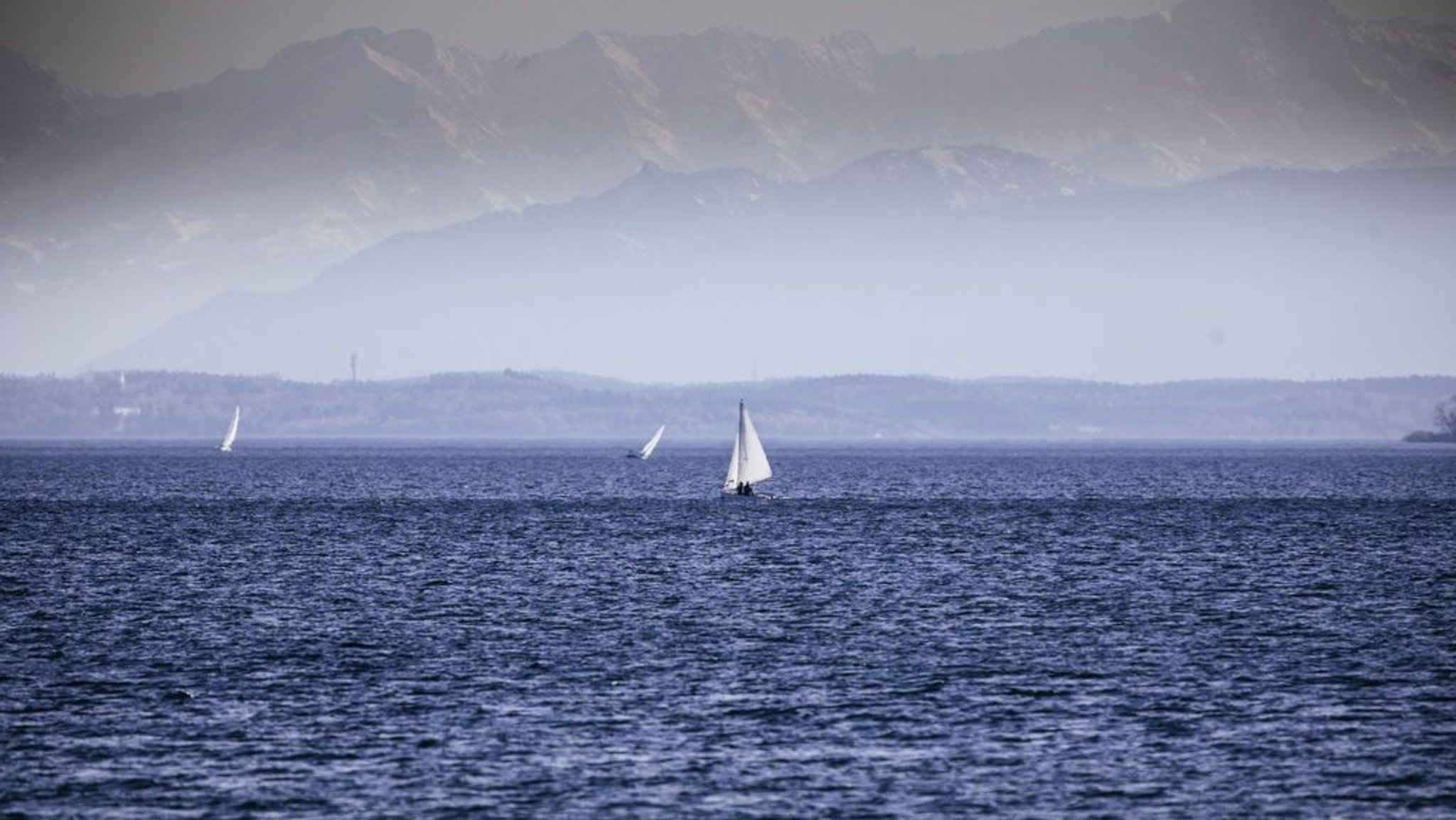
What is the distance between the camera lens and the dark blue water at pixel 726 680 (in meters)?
43.8

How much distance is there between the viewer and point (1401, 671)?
60656mm

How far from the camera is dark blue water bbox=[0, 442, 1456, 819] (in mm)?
43812

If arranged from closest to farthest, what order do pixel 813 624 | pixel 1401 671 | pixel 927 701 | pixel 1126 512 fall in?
pixel 927 701
pixel 1401 671
pixel 813 624
pixel 1126 512

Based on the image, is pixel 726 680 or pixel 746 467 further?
pixel 746 467

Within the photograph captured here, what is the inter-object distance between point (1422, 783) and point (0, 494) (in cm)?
17097

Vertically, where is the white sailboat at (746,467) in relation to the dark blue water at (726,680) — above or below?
above

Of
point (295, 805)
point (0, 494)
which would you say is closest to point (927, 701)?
point (295, 805)

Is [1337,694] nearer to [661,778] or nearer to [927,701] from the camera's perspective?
[927,701]

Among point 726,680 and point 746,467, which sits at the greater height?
point 746,467

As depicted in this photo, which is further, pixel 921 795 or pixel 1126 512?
pixel 1126 512

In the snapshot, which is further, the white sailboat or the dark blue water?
the white sailboat

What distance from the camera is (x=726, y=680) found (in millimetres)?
59125

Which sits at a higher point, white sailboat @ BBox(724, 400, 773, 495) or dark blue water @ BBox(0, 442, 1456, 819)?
white sailboat @ BBox(724, 400, 773, 495)

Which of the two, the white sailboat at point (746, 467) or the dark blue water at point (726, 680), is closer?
the dark blue water at point (726, 680)
